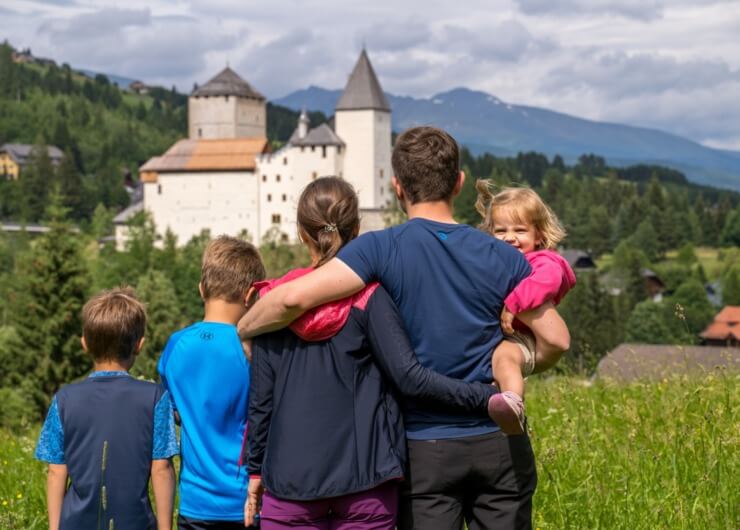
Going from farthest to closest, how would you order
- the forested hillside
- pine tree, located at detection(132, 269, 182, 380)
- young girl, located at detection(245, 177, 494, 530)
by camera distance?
1. the forested hillside
2. pine tree, located at detection(132, 269, 182, 380)
3. young girl, located at detection(245, 177, 494, 530)

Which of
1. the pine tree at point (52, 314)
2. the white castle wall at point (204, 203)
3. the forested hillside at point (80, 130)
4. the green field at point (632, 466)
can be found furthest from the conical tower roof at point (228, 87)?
the green field at point (632, 466)

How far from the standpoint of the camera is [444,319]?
292 cm

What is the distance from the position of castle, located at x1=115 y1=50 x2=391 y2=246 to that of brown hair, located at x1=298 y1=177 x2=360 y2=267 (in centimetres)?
5720

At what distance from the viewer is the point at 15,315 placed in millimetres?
28172

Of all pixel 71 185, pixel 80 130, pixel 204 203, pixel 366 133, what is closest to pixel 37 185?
pixel 71 185

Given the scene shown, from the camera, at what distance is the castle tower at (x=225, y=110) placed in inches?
3004

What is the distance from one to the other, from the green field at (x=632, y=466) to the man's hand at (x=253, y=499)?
126 cm

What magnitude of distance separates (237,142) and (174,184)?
18.0 feet

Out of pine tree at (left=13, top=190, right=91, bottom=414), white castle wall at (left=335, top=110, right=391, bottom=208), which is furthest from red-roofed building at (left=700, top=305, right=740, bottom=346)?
white castle wall at (left=335, top=110, right=391, bottom=208)

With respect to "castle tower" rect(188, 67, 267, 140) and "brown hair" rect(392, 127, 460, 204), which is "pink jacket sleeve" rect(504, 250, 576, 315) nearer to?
"brown hair" rect(392, 127, 460, 204)

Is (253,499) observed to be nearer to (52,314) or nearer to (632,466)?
(632,466)

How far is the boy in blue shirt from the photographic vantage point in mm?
3168

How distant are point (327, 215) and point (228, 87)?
75818mm

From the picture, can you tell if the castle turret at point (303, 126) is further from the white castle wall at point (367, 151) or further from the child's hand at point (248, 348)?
the child's hand at point (248, 348)
